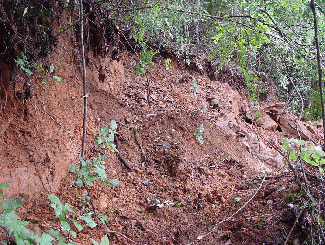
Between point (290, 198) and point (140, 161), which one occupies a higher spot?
point (290, 198)

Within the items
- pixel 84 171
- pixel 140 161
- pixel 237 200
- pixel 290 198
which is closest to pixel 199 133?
pixel 140 161

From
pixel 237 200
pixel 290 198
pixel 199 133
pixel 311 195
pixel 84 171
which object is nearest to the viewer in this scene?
pixel 84 171

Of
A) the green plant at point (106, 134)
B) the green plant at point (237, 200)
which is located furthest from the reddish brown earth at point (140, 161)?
the green plant at point (106, 134)

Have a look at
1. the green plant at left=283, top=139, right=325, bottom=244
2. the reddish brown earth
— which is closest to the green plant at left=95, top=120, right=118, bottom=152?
the reddish brown earth

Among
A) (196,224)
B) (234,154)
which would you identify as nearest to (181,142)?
(234,154)

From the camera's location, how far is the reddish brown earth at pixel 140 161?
253 cm

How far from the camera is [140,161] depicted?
403cm

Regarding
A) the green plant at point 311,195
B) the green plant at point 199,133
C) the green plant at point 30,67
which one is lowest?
the green plant at point 199,133

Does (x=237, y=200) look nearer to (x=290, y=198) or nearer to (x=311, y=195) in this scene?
(x=290, y=198)

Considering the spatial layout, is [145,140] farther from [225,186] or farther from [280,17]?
[280,17]

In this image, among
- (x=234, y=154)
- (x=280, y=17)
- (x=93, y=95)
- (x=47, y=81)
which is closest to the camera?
(x=47, y=81)

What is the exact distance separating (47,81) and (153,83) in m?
2.49

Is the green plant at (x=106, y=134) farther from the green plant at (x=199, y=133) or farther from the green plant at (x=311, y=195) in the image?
the green plant at (x=199, y=133)

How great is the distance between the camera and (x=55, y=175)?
3.07 m
